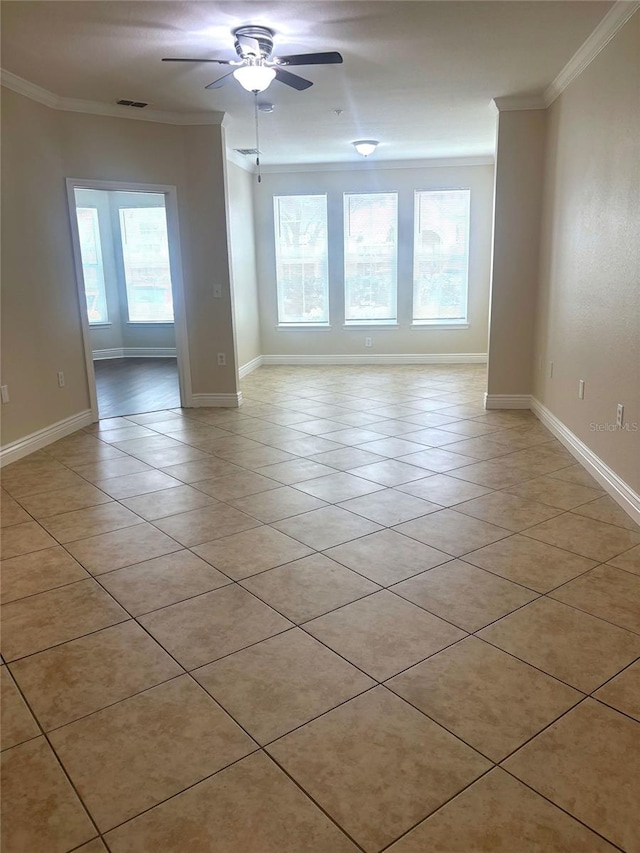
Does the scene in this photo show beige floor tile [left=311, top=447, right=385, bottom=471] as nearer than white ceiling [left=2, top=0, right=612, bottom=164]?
No

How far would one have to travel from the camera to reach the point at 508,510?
10.9ft

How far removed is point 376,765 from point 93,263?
375 inches

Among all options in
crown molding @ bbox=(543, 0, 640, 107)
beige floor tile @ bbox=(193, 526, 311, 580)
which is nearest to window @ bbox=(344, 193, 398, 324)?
crown molding @ bbox=(543, 0, 640, 107)

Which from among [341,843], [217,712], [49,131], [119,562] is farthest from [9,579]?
[49,131]

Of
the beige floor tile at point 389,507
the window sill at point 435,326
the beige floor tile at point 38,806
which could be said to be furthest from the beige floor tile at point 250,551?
the window sill at point 435,326

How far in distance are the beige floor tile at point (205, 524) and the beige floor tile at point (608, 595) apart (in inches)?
60.8

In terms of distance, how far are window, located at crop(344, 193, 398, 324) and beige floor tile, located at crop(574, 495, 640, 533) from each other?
5.62 meters

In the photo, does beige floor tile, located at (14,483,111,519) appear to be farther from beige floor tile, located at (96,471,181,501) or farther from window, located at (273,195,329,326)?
window, located at (273,195,329,326)

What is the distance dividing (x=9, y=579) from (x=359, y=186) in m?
7.06

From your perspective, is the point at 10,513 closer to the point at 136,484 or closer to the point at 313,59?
the point at 136,484

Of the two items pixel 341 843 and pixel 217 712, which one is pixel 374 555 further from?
pixel 341 843

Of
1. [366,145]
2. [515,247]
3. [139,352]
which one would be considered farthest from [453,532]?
[139,352]

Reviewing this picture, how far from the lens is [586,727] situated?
1.73 metres

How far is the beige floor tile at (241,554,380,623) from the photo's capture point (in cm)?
239
